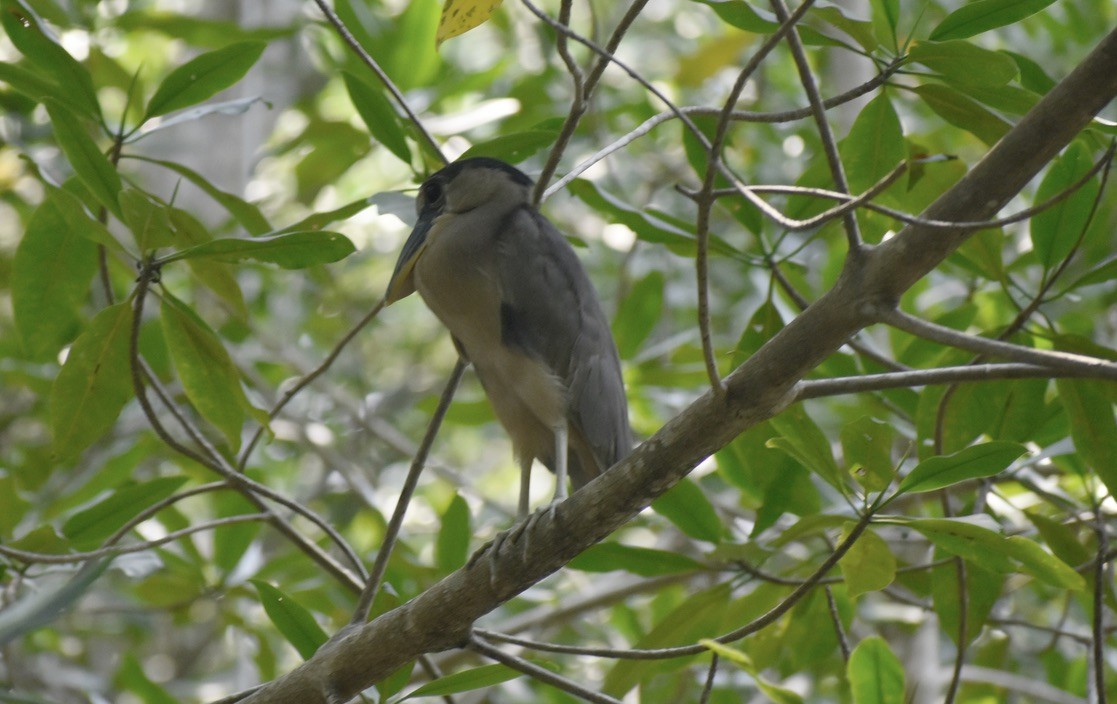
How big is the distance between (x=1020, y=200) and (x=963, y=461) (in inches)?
100

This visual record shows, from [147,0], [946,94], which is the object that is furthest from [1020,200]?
[147,0]

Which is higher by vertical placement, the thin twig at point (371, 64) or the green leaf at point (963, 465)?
the thin twig at point (371, 64)

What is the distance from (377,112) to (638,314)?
1008 mm

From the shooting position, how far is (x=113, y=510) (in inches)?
92.5

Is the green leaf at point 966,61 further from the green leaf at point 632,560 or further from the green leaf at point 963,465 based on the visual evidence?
the green leaf at point 632,560

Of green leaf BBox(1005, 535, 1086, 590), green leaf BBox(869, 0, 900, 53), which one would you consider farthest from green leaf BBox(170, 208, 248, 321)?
green leaf BBox(1005, 535, 1086, 590)

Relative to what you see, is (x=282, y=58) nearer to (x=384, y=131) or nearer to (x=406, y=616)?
(x=384, y=131)

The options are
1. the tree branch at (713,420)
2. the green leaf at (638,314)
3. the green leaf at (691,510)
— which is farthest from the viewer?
the green leaf at (638,314)

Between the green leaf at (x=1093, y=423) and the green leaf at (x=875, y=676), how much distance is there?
19.5 inches

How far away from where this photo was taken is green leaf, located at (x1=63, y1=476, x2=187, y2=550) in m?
2.32

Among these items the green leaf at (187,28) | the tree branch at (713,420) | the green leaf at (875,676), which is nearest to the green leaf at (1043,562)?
the green leaf at (875,676)

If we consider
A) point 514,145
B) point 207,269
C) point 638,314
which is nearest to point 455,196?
point 514,145

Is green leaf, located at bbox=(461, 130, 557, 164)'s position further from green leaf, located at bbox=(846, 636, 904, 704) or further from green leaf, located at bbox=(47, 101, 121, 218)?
green leaf, located at bbox=(846, 636, 904, 704)

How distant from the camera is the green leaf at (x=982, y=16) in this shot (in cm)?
175
